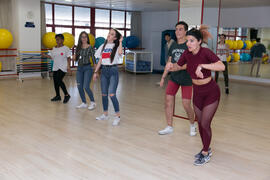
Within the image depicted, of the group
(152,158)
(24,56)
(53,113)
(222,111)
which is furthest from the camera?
(24,56)

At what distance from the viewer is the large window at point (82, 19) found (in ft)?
38.6

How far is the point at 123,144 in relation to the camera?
3.98 m

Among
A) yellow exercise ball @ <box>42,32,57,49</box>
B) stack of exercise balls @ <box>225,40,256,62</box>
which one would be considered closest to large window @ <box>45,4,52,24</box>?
yellow exercise ball @ <box>42,32,57,49</box>

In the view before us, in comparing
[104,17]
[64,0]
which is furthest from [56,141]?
[104,17]

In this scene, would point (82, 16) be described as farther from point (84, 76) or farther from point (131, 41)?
point (84, 76)

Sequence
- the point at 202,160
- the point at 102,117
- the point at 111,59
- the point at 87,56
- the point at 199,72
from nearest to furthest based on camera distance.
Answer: the point at 199,72 < the point at 202,160 < the point at 111,59 < the point at 102,117 < the point at 87,56

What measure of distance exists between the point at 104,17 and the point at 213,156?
34.5 feet

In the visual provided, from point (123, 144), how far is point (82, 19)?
31.1 ft

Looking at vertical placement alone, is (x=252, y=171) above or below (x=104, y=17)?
below

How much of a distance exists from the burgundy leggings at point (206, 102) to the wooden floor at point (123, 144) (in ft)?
1.65

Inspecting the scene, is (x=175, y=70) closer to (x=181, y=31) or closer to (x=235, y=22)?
(x=181, y=31)

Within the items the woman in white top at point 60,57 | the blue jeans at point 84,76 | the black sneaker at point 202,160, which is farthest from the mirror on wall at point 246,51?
the black sneaker at point 202,160

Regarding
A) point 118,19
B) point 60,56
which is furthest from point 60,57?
point 118,19

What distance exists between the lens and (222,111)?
600cm
